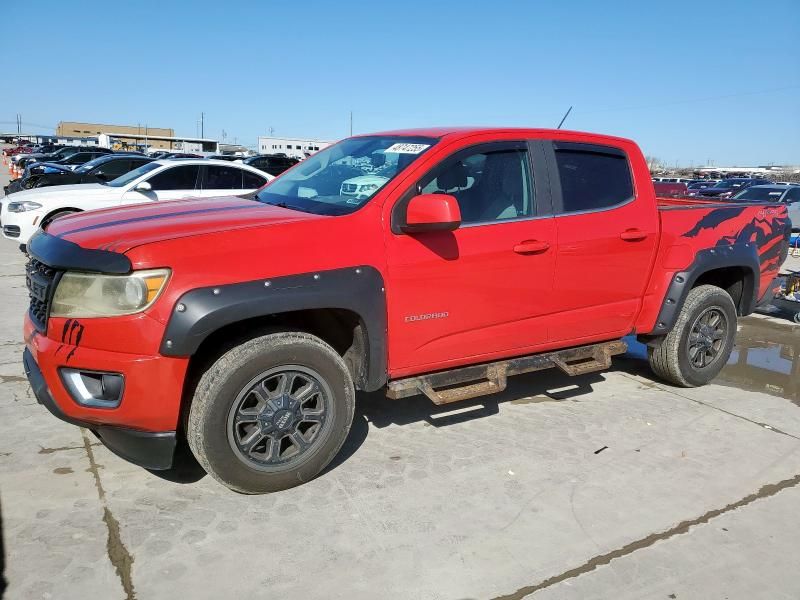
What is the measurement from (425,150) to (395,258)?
0.75 metres

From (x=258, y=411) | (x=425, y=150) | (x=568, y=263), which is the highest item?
(x=425, y=150)

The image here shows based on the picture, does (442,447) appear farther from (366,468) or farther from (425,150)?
(425,150)

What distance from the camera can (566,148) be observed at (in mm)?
4340

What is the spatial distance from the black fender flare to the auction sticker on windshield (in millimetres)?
2239

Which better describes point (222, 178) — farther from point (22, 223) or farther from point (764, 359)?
point (764, 359)

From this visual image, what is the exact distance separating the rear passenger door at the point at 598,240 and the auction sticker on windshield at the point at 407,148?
0.91 meters

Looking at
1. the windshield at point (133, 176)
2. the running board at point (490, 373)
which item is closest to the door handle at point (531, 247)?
the running board at point (490, 373)

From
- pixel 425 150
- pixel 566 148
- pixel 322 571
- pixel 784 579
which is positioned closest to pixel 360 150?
pixel 425 150

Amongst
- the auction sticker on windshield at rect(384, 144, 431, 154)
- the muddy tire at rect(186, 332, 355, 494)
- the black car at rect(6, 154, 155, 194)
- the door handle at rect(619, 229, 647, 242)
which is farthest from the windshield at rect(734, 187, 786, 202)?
the muddy tire at rect(186, 332, 355, 494)

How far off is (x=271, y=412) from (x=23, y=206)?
871 centimetres

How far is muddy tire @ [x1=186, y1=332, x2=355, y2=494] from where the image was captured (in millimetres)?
3072

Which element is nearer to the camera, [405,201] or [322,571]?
[322,571]

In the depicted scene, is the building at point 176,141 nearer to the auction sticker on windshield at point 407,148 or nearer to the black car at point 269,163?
the black car at point 269,163

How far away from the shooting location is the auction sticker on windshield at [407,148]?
3.83 metres
